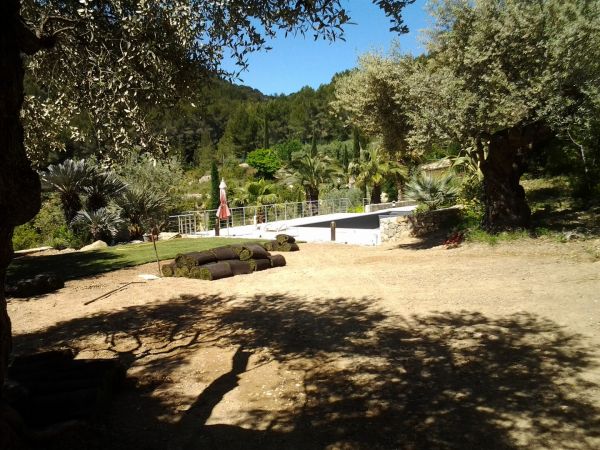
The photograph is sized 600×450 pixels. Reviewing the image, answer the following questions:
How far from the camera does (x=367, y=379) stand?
4543mm

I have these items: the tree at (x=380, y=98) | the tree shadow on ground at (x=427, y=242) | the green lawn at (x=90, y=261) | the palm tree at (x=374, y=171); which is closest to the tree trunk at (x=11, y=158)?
the green lawn at (x=90, y=261)

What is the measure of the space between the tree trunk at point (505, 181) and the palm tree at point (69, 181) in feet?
50.8

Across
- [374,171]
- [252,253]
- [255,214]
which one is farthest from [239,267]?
[374,171]

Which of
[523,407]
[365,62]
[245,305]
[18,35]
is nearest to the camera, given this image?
[18,35]

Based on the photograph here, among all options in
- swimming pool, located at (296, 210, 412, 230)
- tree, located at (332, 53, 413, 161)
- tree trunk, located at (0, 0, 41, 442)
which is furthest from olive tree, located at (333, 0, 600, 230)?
swimming pool, located at (296, 210, 412, 230)

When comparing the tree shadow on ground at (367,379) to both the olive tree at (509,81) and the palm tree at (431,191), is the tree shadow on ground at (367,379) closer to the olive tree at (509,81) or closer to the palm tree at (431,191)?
the olive tree at (509,81)

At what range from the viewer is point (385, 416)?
12.2ft

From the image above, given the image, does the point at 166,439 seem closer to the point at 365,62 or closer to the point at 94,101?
the point at 94,101

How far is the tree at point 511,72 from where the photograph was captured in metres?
10.3

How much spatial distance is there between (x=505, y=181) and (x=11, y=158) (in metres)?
13.1

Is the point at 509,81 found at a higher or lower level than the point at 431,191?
higher

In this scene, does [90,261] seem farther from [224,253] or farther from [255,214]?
[255,214]

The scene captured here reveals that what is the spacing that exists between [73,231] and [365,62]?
13801 mm

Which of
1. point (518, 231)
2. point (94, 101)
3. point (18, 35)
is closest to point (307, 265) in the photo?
point (518, 231)
